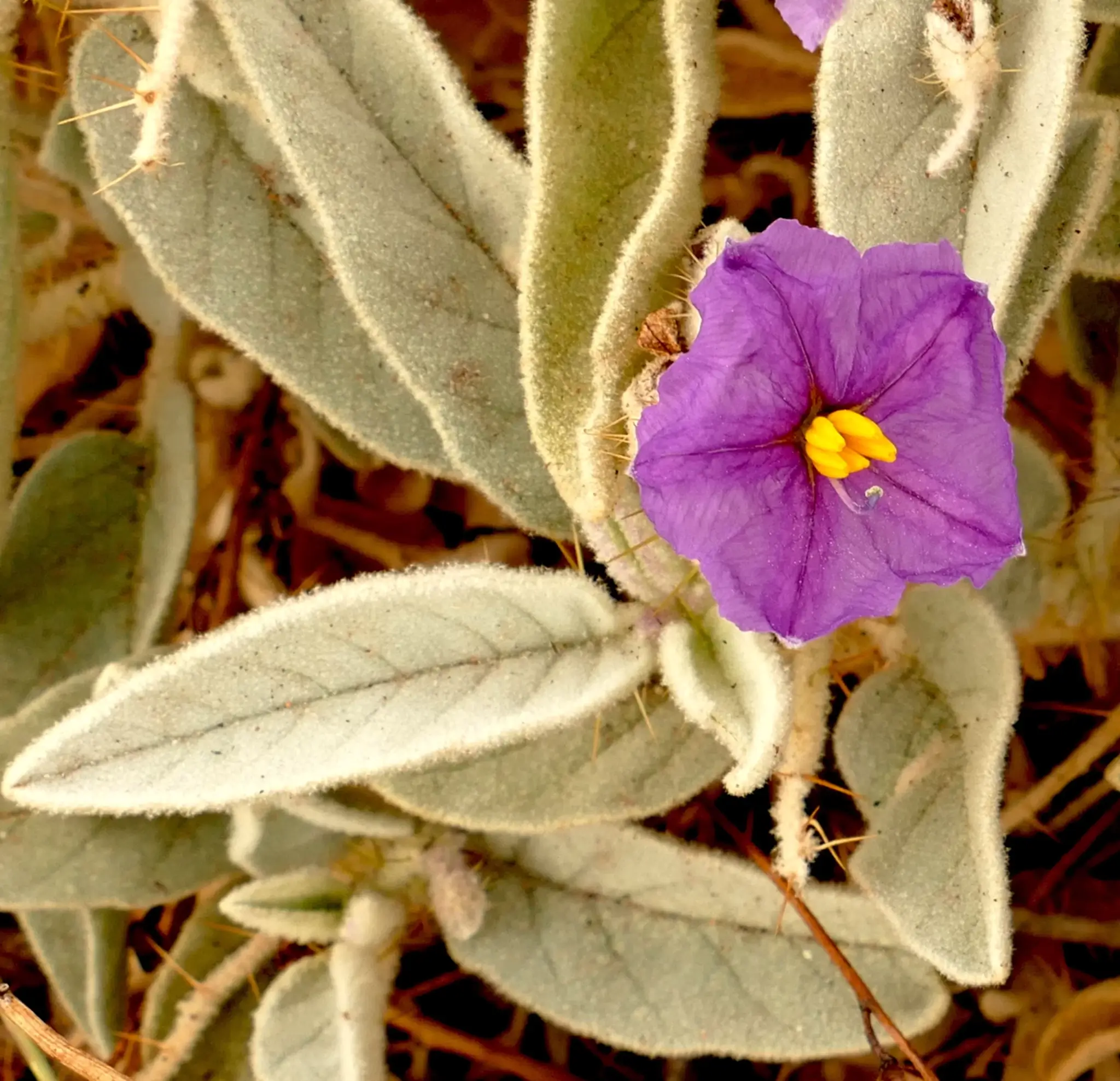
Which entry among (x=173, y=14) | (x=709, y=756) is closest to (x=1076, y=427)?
(x=709, y=756)

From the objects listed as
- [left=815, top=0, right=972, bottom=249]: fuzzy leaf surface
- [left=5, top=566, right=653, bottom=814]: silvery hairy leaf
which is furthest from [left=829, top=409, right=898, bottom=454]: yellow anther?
[left=5, top=566, right=653, bottom=814]: silvery hairy leaf

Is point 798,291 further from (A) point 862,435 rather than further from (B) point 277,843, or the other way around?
(B) point 277,843

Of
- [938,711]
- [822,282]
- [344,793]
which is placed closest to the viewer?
[822,282]

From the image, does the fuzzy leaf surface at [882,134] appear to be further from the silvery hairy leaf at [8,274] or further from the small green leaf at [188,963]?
the small green leaf at [188,963]

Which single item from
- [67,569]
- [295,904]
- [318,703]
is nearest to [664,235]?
[318,703]

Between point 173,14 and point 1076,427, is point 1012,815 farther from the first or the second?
point 173,14

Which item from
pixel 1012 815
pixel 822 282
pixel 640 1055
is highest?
pixel 822 282
